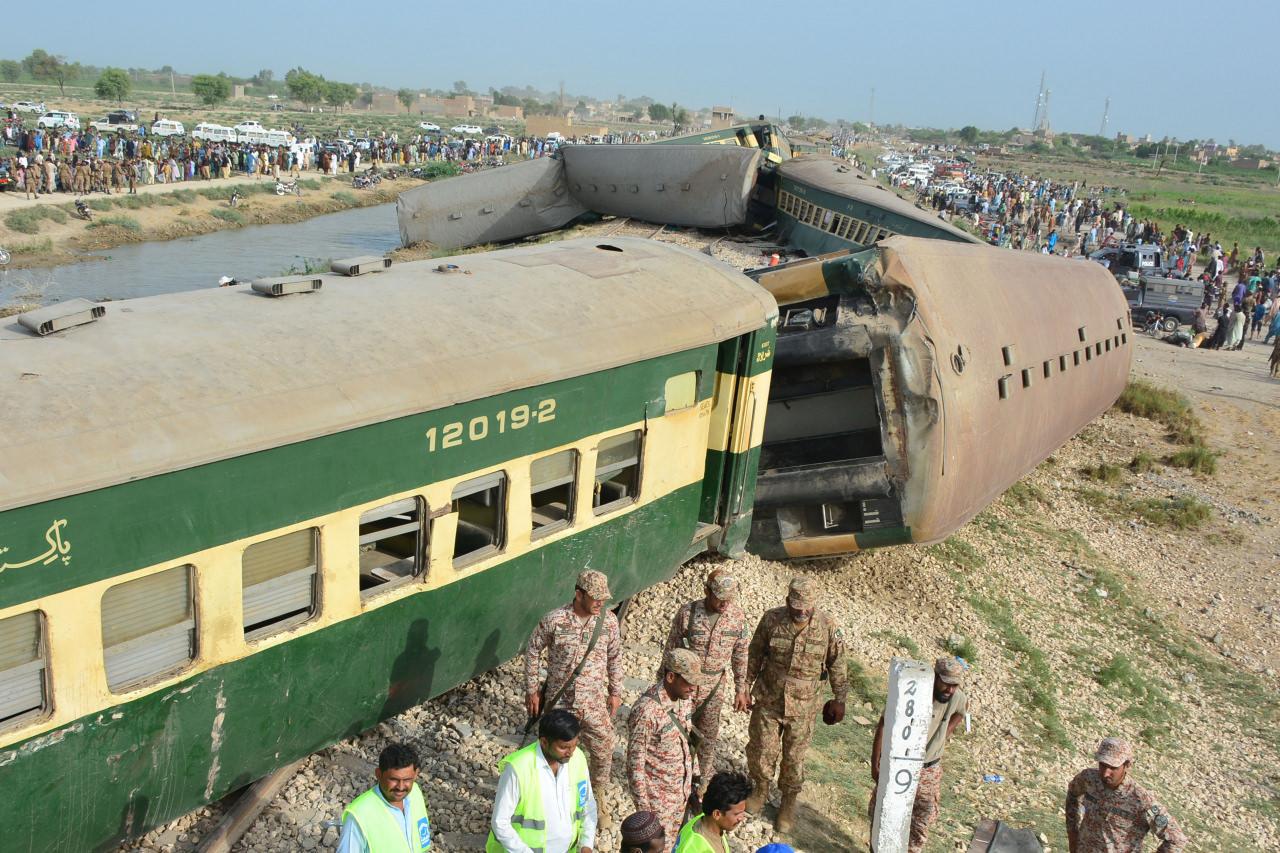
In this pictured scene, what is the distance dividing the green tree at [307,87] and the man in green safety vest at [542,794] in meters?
124

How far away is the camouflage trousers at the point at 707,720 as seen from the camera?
6738 millimetres

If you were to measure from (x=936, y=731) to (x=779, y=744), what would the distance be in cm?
106

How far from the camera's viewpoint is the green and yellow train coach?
182 inches

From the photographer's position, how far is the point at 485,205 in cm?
2834

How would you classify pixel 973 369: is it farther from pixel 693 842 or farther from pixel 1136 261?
pixel 1136 261

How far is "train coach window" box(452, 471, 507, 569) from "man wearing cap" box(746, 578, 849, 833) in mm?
1804

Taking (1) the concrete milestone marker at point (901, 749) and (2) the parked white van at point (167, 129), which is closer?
(1) the concrete milestone marker at point (901, 749)

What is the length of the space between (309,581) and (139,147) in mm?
46617

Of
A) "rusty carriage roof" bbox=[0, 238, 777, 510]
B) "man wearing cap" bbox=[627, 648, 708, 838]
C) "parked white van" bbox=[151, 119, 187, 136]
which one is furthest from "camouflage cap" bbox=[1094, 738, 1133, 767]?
"parked white van" bbox=[151, 119, 187, 136]

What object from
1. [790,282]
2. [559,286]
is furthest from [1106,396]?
[559,286]

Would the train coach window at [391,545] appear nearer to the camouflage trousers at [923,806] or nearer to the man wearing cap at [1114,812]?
the camouflage trousers at [923,806]

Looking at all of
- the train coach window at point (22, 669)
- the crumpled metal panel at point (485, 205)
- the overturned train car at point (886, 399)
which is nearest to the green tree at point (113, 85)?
the crumpled metal panel at point (485, 205)

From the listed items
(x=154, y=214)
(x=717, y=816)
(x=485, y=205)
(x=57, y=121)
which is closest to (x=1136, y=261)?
(x=485, y=205)

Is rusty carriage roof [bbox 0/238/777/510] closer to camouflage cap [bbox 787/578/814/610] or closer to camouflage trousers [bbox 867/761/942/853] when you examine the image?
camouflage cap [bbox 787/578/814/610]
